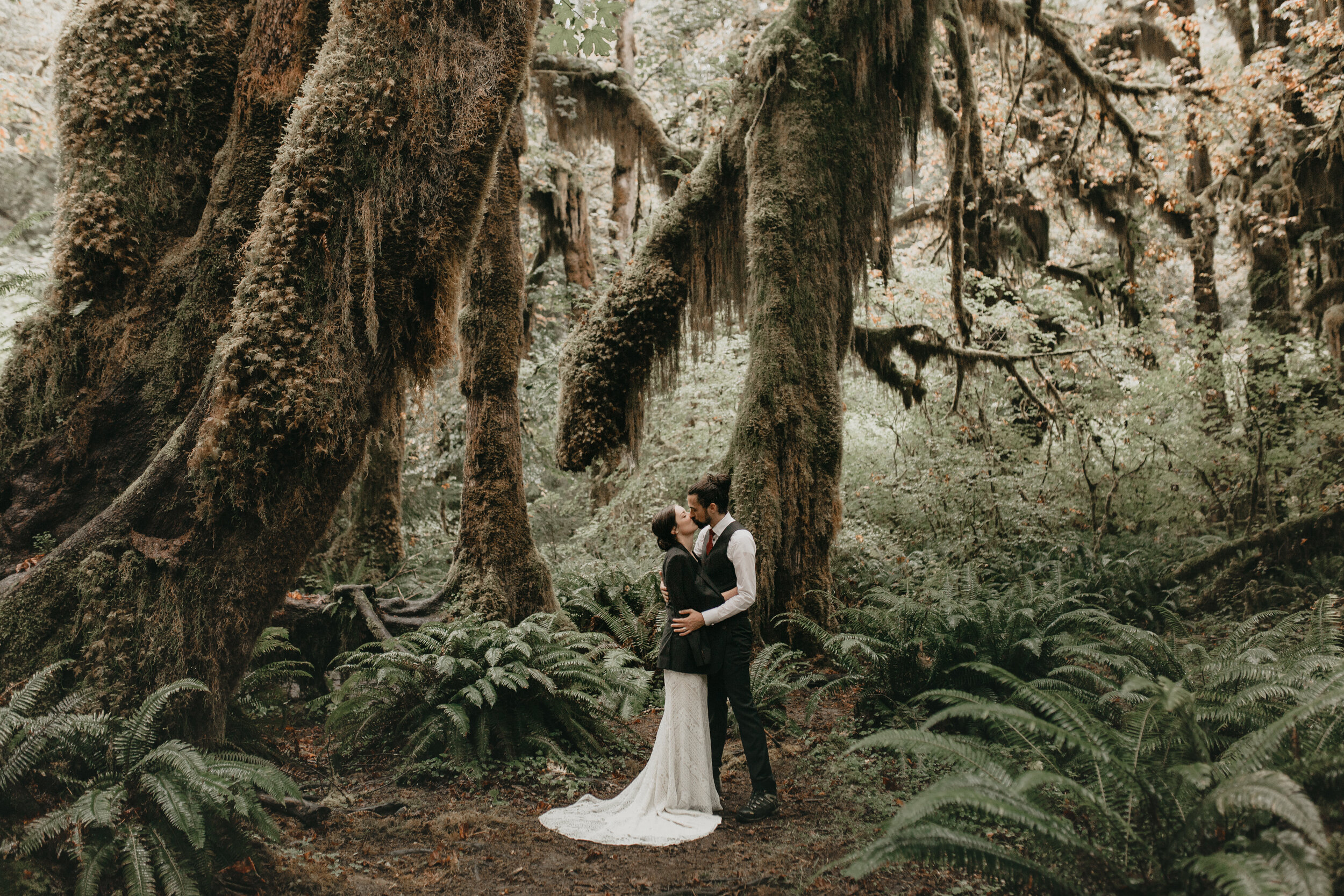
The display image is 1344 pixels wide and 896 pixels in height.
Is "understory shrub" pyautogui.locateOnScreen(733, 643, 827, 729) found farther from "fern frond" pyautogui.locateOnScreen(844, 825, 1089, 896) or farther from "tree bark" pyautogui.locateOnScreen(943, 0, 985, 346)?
"tree bark" pyautogui.locateOnScreen(943, 0, 985, 346)

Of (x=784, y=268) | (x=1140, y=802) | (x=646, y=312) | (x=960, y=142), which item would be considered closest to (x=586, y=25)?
(x=784, y=268)

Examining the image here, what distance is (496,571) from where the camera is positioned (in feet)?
24.8

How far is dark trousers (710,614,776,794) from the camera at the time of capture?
15.3 feet

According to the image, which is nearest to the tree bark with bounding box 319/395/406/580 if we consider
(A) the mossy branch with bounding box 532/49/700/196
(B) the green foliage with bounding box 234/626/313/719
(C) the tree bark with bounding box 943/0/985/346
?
(B) the green foliage with bounding box 234/626/313/719

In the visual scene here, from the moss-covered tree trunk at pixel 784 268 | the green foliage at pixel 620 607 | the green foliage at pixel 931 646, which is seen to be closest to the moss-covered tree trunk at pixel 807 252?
the moss-covered tree trunk at pixel 784 268

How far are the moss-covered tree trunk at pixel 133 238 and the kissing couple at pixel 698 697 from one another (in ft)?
10.6

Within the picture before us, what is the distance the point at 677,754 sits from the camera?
Answer: 4.64m

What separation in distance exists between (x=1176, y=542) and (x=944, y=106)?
23.2ft

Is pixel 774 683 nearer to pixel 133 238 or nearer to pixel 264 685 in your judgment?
→ pixel 264 685

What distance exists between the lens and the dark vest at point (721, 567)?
4.81 metres

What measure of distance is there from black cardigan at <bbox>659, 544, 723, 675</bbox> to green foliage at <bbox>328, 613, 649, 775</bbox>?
1.41 metres

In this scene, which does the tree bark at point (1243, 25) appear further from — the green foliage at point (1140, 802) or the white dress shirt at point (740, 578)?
the white dress shirt at point (740, 578)

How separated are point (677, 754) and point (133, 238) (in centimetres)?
465

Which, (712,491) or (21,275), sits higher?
(21,275)
